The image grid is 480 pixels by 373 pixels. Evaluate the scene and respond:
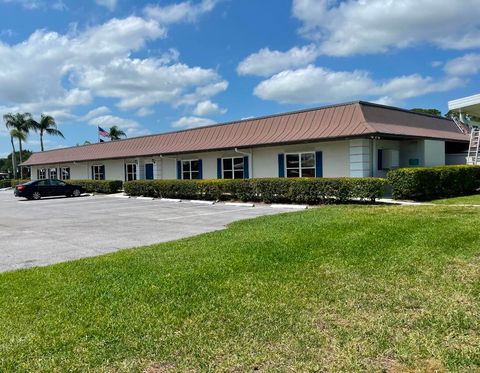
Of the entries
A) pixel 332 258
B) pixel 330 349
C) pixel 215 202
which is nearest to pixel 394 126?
pixel 215 202

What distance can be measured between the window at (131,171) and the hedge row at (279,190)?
26.7ft

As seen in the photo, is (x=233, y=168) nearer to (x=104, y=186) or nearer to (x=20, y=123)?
(x=104, y=186)

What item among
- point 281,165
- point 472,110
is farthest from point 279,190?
point 472,110

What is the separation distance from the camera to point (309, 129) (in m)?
20.6

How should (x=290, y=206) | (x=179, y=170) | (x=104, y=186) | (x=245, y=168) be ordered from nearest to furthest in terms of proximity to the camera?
1. (x=290, y=206)
2. (x=245, y=168)
3. (x=179, y=170)
4. (x=104, y=186)

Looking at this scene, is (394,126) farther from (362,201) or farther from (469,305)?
(469,305)

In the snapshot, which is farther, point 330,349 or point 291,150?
point 291,150

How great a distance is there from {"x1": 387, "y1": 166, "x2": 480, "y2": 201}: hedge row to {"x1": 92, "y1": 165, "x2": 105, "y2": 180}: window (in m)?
27.2

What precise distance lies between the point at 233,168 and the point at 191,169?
3.95m

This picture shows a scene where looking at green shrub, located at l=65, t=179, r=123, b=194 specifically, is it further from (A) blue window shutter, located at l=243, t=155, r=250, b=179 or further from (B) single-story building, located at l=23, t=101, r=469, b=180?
(A) blue window shutter, located at l=243, t=155, r=250, b=179

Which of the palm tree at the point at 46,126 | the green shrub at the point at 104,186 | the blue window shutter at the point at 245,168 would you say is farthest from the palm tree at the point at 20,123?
the blue window shutter at the point at 245,168

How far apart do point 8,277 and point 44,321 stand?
236 cm

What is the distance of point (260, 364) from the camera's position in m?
3.48

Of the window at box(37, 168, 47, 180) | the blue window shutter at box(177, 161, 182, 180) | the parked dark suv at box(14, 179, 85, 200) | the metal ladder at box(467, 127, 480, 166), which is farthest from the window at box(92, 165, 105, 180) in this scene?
the metal ladder at box(467, 127, 480, 166)
